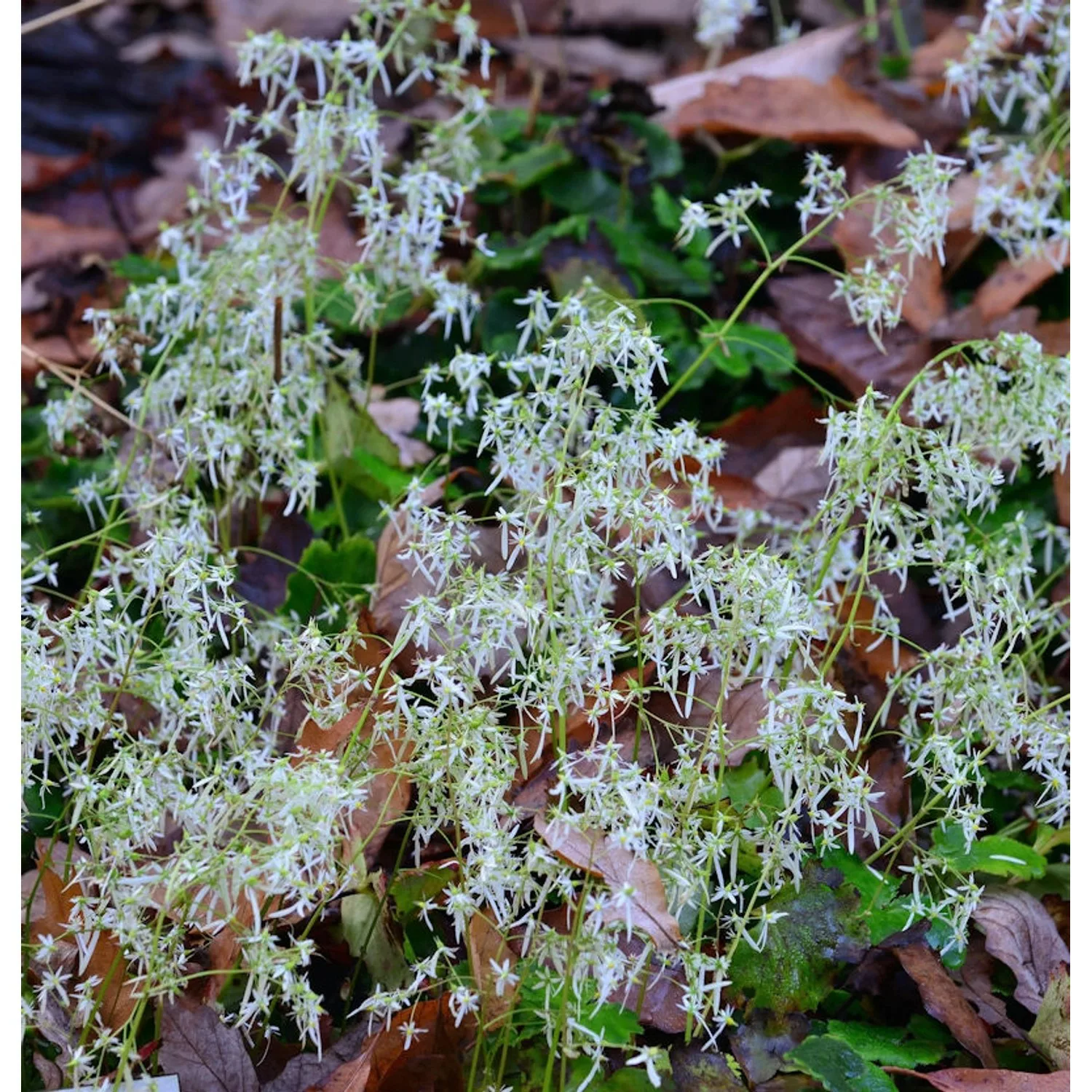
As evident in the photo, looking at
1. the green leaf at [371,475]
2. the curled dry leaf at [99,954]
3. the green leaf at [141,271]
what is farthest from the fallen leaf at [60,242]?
the curled dry leaf at [99,954]

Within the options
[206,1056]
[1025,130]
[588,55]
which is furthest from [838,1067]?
[588,55]

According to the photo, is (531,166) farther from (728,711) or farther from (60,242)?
(728,711)

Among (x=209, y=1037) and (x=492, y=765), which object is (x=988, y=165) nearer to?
(x=492, y=765)

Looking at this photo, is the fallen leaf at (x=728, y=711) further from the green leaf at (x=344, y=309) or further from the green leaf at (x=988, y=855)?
the green leaf at (x=344, y=309)

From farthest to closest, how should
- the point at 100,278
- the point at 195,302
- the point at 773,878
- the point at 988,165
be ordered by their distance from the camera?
1. the point at 100,278
2. the point at 988,165
3. the point at 195,302
4. the point at 773,878

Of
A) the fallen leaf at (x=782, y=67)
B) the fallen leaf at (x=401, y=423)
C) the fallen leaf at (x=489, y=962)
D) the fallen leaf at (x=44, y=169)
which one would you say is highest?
the fallen leaf at (x=782, y=67)

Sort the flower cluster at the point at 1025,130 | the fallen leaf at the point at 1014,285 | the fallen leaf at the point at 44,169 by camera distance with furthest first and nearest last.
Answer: the fallen leaf at the point at 44,169 < the fallen leaf at the point at 1014,285 < the flower cluster at the point at 1025,130

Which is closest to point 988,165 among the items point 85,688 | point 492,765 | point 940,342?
point 940,342
